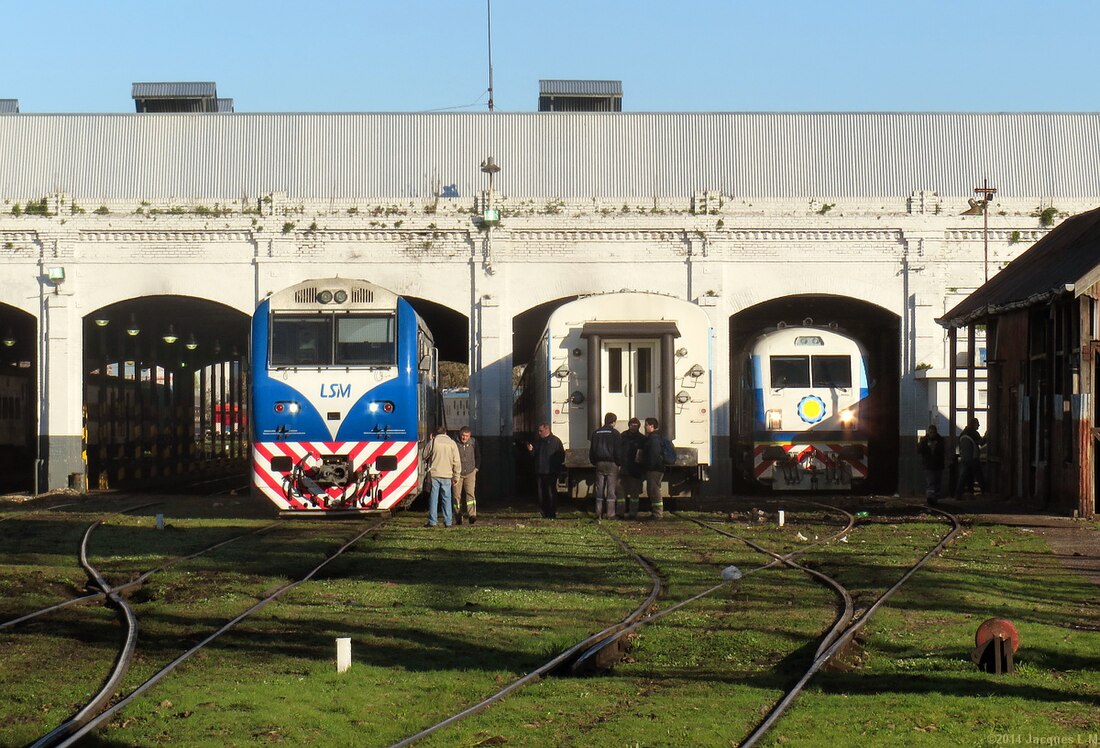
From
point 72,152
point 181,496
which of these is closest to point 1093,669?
point 181,496

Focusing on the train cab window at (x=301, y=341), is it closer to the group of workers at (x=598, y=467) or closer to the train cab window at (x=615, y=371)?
the group of workers at (x=598, y=467)

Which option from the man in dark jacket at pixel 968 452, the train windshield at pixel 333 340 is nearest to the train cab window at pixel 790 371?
the man in dark jacket at pixel 968 452

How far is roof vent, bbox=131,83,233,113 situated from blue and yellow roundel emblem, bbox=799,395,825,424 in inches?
822

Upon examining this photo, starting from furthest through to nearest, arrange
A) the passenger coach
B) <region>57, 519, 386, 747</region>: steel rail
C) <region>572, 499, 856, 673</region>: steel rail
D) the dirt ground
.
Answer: the passenger coach < the dirt ground < <region>572, 499, 856, 673</region>: steel rail < <region>57, 519, 386, 747</region>: steel rail

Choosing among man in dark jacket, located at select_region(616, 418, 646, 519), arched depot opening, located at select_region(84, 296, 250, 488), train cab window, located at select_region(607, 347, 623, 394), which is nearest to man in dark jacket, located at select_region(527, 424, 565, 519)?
man in dark jacket, located at select_region(616, 418, 646, 519)

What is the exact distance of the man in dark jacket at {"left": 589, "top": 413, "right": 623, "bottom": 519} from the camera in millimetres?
23016

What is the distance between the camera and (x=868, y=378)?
31531 mm

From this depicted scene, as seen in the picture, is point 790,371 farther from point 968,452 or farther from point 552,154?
point 552,154

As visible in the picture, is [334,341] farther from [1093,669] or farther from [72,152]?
[72,152]

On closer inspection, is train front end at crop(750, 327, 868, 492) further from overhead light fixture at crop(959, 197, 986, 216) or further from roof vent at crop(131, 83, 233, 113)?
roof vent at crop(131, 83, 233, 113)

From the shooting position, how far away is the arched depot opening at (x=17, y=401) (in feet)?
129

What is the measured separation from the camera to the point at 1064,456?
23.8 meters

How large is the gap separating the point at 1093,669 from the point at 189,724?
20.0 ft

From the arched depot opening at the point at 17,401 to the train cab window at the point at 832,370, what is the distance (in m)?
20.6
